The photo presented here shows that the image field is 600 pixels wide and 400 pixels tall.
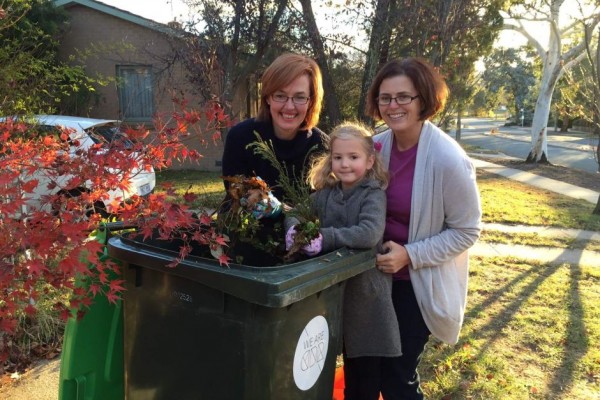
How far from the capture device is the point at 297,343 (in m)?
1.73

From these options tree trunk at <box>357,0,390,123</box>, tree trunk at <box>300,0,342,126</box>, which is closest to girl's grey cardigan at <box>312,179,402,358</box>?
tree trunk at <box>357,0,390,123</box>

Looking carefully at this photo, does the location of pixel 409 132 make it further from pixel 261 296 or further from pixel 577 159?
pixel 577 159

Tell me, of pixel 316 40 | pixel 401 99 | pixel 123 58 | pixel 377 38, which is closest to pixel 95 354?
pixel 401 99

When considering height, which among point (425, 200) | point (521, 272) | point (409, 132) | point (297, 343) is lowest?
point (521, 272)

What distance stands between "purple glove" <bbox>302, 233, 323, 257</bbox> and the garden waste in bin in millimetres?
74

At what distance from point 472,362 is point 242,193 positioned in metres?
2.35

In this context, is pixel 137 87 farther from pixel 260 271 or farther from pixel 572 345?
pixel 260 271

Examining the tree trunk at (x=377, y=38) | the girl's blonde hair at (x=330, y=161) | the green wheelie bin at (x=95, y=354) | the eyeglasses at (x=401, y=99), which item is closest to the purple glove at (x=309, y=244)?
the girl's blonde hair at (x=330, y=161)

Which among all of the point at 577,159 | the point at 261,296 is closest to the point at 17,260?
the point at 261,296

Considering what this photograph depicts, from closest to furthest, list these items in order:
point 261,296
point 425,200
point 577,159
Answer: point 261,296
point 425,200
point 577,159

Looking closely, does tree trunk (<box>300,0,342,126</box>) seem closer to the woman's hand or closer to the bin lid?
the woman's hand

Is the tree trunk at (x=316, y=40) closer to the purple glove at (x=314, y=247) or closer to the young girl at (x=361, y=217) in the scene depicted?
the young girl at (x=361, y=217)

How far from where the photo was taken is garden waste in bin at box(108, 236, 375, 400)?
5.14ft

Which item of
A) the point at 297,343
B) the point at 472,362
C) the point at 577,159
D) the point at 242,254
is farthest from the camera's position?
the point at 577,159
